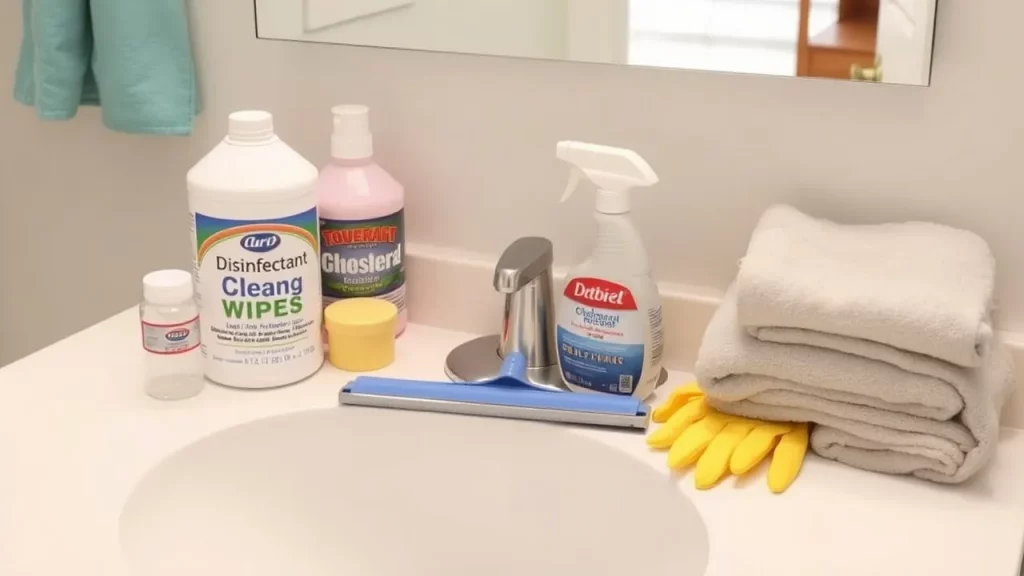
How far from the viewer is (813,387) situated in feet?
2.52

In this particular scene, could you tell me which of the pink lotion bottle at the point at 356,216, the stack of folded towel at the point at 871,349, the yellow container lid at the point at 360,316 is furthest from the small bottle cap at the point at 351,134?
the stack of folded towel at the point at 871,349

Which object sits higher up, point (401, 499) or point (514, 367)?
point (514, 367)

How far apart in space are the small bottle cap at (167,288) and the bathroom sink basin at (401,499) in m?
0.11

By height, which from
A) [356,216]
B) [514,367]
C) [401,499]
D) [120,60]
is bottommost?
[401,499]

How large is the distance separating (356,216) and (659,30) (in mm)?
289

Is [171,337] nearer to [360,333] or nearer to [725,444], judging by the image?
[360,333]

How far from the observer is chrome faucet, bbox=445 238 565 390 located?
90cm

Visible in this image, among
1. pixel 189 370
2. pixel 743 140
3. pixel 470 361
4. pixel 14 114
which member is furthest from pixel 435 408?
pixel 14 114

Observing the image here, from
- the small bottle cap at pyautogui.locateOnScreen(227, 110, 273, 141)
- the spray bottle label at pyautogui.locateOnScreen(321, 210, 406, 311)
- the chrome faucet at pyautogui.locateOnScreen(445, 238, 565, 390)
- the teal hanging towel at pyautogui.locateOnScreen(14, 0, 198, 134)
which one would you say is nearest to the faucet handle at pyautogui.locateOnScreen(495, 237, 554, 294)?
the chrome faucet at pyautogui.locateOnScreen(445, 238, 565, 390)

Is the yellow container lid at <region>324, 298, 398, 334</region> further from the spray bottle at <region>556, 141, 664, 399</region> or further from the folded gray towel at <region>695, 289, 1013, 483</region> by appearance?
the folded gray towel at <region>695, 289, 1013, 483</region>

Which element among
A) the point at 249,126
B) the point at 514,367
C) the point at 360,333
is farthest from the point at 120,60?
the point at 514,367

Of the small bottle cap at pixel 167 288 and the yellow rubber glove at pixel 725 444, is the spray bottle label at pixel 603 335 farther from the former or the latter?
the small bottle cap at pixel 167 288

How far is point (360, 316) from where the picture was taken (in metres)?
0.93

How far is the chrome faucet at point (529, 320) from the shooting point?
35.3 inches
